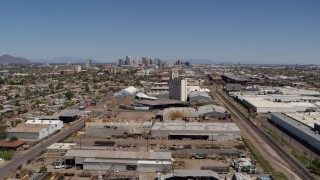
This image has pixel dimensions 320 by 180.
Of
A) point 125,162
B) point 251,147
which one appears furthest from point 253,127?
point 125,162

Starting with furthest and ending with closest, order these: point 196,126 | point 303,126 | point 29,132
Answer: point 303,126, point 196,126, point 29,132

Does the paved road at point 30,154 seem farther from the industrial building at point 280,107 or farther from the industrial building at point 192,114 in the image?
the industrial building at point 280,107

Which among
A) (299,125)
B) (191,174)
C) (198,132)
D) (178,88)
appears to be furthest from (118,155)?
(178,88)

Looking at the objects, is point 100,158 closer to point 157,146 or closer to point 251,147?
point 157,146

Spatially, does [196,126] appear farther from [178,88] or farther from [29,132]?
[178,88]

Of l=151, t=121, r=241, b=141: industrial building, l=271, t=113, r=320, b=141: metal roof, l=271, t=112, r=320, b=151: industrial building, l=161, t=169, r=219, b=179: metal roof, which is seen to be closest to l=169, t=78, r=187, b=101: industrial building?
l=271, t=112, r=320, b=151: industrial building
